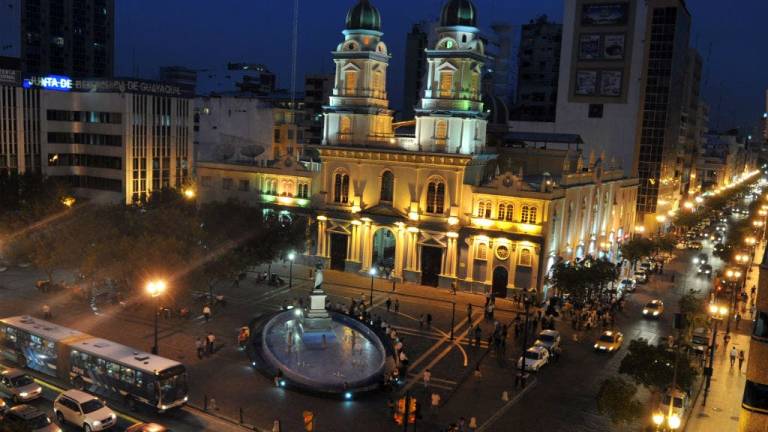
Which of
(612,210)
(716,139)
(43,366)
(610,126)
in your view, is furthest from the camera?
(716,139)

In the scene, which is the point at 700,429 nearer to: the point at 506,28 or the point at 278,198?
the point at 278,198

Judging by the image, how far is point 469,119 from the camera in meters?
60.4

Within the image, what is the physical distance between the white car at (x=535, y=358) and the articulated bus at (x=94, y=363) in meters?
18.5

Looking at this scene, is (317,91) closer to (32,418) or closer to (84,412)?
(84,412)

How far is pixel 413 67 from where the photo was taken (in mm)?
138750

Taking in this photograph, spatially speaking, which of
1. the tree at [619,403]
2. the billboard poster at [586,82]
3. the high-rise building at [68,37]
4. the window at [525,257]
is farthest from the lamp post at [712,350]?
the high-rise building at [68,37]

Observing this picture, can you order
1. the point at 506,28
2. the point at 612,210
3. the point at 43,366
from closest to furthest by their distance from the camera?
1. the point at 43,366
2. the point at 612,210
3. the point at 506,28

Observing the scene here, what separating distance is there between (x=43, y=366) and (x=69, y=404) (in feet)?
22.8

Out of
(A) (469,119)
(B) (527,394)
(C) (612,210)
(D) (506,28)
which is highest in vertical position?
(D) (506,28)

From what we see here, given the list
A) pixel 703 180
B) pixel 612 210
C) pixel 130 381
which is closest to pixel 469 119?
pixel 612 210

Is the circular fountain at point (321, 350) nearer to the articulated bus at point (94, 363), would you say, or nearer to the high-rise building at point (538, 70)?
the articulated bus at point (94, 363)

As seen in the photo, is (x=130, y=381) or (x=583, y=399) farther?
(x=583, y=399)

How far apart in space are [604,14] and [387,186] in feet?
170

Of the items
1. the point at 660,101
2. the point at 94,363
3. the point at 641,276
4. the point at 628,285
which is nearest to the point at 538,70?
the point at 660,101
